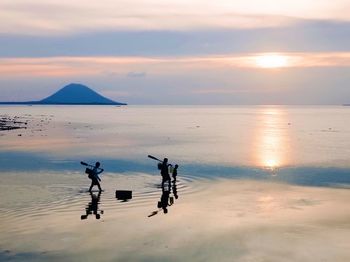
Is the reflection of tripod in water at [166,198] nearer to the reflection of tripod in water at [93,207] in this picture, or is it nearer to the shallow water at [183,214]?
the shallow water at [183,214]

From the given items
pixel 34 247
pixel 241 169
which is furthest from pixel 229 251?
pixel 241 169

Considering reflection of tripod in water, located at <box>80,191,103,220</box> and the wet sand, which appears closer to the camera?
the wet sand

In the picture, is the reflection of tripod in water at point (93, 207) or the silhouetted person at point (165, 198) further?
the silhouetted person at point (165, 198)

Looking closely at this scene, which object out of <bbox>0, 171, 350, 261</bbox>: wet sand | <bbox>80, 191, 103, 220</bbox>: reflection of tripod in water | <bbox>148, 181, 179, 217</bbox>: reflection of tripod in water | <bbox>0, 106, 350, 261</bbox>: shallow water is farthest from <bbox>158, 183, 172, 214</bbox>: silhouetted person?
Answer: <bbox>80, 191, 103, 220</bbox>: reflection of tripod in water

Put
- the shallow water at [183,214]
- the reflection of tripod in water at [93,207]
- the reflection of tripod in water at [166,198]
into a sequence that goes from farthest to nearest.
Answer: the reflection of tripod in water at [166,198] < the reflection of tripod in water at [93,207] < the shallow water at [183,214]

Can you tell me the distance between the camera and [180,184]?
1486 inches

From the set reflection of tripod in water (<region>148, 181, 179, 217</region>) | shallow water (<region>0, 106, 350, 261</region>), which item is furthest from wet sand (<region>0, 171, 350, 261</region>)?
reflection of tripod in water (<region>148, 181, 179, 217</region>)

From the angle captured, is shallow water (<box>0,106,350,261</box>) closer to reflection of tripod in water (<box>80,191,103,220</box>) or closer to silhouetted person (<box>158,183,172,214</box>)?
reflection of tripod in water (<box>80,191,103,220</box>)

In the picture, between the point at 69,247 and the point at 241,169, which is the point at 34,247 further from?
the point at 241,169

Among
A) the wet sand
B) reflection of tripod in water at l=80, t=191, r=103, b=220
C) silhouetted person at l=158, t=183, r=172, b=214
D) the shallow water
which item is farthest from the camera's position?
silhouetted person at l=158, t=183, r=172, b=214

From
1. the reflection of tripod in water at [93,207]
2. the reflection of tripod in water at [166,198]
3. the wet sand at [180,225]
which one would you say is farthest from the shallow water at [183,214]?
the reflection of tripod in water at [166,198]

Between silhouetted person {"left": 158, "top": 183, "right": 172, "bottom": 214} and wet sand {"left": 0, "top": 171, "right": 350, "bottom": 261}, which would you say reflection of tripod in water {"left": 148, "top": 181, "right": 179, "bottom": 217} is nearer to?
silhouetted person {"left": 158, "top": 183, "right": 172, "bottom": 214}

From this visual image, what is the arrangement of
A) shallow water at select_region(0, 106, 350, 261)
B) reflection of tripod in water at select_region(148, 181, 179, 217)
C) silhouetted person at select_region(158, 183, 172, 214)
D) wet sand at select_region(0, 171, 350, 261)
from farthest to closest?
silhouetted person at select_region(158, 183, 172, 214)
reflection of tripod in water at select_region(148, 181, 179, 217)
shallow water at select_region(0, 106, 350, 261)
wet sand at select_region(0, 171, 350, 261)

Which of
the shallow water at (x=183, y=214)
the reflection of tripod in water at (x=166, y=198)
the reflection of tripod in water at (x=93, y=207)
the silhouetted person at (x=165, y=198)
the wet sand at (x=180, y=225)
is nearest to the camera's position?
the wet sand at (x=180, y=225)
